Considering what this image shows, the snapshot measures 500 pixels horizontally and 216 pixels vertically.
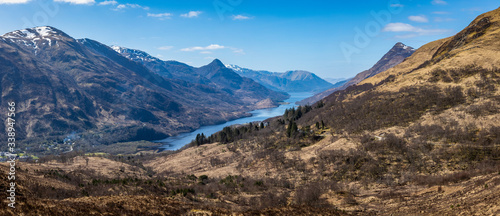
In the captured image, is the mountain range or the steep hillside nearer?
the mountain range

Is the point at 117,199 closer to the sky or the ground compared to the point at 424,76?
closer to the ground

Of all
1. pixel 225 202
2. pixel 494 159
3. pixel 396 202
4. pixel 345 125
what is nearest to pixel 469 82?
pixel 345 125

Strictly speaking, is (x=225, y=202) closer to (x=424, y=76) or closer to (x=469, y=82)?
(x=469, y=82)

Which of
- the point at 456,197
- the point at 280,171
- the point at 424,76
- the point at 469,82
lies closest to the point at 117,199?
the point at 456,197

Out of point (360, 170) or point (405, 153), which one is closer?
point (360, 170)

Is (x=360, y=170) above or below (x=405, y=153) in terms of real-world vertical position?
below

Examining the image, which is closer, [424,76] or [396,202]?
[396,202]

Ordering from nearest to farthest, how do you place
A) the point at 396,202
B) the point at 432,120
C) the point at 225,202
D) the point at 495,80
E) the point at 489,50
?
the point at 396,202 < the point at 225,202 < the point at 432,120 < the point at 495,80 < the point at 489,50

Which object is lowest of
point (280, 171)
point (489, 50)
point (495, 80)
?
point (280, 171)

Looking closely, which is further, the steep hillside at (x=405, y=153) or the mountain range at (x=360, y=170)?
the steep hillside at (x=405, y=153)

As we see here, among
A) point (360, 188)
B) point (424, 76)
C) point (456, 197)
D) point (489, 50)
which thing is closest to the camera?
point (456, 197)
